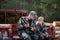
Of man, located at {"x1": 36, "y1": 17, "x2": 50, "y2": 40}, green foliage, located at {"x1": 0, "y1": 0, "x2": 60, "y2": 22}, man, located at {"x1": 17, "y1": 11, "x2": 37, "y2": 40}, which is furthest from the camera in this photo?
green foliage, located at {"x1": 0, "y1": 0, "x2": 60, "y2": 22}

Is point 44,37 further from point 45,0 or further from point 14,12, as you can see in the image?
point 45,0

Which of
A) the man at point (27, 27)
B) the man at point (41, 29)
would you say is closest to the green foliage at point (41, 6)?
the man at point (41, 29)

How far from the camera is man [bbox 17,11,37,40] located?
19.5ft

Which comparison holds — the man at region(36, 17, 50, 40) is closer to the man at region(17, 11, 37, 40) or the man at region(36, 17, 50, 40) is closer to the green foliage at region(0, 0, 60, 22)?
the man at region(17, 11, 37, 40)

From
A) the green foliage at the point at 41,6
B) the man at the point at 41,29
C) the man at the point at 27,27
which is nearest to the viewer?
the man at the point at 27,27

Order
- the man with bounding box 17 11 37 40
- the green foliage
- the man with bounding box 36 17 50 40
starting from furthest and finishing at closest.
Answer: the green foliage < the man with bounding box 36 17 50 40 < the man with bounding box 17 11 37 40

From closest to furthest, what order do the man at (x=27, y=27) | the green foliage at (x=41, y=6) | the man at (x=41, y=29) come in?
the man at (x=27, y=27), the man at (x=41, y=29), the green foliage at (x=41, y=6)

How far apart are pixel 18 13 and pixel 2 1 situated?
5.89 feet

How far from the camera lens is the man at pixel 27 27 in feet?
19.5

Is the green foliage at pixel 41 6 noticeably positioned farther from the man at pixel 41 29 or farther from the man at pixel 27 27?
the man at pixel 27 27

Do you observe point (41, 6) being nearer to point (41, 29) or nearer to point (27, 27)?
point (41, 29)

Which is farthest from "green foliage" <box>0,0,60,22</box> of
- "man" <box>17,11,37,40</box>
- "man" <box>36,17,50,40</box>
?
"man" <box>17,11,37,40</box>

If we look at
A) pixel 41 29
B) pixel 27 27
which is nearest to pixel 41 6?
pixel 41 29

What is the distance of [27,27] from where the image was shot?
237 inches
